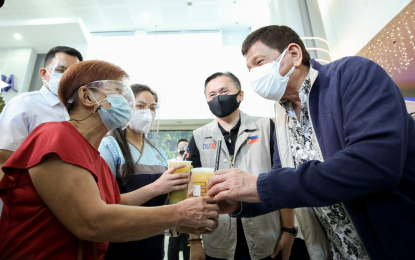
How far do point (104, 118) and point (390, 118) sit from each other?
1.20 metres

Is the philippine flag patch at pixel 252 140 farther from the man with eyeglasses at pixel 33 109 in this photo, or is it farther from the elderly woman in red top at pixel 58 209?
the man with eyeglasses at pixel 33 109

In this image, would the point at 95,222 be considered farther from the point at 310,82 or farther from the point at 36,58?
the point at 36,58

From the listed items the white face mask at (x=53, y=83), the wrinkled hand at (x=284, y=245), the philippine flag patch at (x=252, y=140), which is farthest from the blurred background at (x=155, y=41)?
the white face mask at (x=53, y=83)

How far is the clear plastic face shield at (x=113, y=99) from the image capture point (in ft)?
3.52

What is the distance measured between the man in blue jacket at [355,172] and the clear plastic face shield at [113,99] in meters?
0.61

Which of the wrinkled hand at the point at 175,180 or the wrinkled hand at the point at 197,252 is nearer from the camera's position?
the wrinkled hand at the point at 175,180

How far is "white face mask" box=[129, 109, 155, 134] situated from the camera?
170 cm

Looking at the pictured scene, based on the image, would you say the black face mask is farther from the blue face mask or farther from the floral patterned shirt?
the blue face mask

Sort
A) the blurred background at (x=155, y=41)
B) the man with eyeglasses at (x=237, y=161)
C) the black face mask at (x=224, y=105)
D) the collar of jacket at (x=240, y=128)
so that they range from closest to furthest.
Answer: the man with eyeglasses at (x=237, y=161) < the collar of jacket at (x=240, y=128) < the black face mask at (x=224, y=105) < the blurred background at (x=155, y=41)

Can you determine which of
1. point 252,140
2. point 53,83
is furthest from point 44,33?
point 252,140

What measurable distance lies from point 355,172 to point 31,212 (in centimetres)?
113

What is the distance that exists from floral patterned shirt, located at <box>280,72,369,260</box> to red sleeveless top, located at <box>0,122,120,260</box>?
3.52 ft

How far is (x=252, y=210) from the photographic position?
3.63 feet

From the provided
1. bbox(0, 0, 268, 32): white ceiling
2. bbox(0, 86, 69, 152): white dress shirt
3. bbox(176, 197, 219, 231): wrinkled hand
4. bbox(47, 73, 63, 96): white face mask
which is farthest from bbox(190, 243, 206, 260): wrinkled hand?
bbox(0, 0, 268, 32): white ceiling
